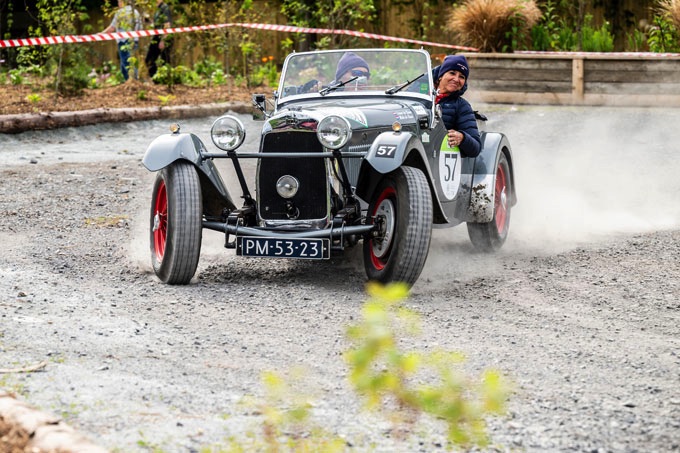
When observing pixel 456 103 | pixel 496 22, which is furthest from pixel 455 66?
pixel 496 22

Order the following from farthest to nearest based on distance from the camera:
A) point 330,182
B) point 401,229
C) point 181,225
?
point 330,182 → point 181,225 → point 401,229

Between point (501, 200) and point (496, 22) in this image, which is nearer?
point (501, 200)

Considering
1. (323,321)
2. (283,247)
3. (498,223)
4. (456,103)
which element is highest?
(456,103)

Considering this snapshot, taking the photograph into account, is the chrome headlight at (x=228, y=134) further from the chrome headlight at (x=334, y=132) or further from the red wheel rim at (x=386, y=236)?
the red wheel rim at (x=386, y=236)

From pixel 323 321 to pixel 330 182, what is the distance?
1.49m

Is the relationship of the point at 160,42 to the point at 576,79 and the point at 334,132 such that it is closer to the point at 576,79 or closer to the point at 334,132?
the point at 576,79

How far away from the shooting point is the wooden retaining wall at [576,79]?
15.3 m

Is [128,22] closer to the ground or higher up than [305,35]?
higher up

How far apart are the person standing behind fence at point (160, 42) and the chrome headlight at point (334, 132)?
445 inches

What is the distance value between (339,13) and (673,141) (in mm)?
6850

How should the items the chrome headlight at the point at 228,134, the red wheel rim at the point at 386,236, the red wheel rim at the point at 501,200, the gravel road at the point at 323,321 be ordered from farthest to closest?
the red wheel rim at the point at 501,200 < the chrome headlight at the point at 228,134 < the red wheel rim at the point at 386,236 < the gravel road at the point at 323,321

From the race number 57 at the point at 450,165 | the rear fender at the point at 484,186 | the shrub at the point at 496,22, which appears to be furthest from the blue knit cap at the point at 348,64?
the shrub at the point at 496,22

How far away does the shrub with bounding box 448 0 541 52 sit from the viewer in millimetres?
16891

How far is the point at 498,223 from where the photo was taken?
891 cm
